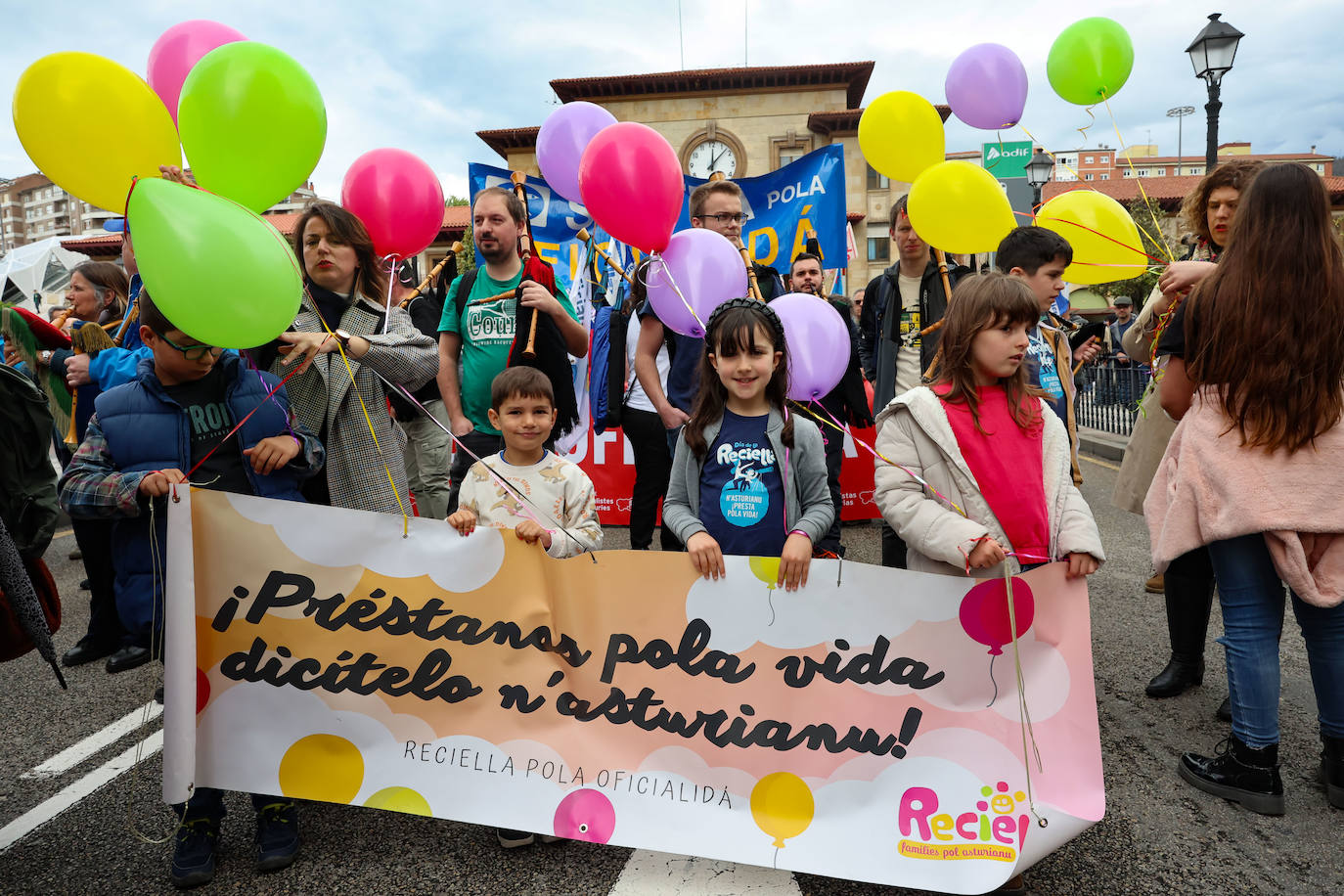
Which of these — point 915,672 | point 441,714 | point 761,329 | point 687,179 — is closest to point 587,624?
point 441,714

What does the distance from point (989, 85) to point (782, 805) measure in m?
3.89

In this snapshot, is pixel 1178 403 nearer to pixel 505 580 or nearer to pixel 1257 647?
pixel 1257 647

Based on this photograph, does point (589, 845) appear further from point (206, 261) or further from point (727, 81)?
point (727, 81)

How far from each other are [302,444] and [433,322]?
2.20 m

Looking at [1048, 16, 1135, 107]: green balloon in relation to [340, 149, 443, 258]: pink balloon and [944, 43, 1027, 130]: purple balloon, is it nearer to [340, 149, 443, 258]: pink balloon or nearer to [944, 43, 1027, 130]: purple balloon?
[944, 43, 1027, 130]: purple balloon

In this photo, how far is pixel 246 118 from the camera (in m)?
2.37

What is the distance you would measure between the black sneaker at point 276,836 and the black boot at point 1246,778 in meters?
2.71

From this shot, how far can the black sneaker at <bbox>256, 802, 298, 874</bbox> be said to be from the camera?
217cm

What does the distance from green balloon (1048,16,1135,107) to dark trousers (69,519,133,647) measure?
553cm

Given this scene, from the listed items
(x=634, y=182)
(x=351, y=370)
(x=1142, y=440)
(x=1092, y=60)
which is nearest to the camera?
(x=351, y=370)

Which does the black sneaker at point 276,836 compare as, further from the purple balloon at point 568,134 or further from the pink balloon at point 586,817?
the purple balloon at point 568,134

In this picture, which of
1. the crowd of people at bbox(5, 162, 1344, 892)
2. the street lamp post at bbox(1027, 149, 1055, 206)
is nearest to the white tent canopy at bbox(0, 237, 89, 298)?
the crowd of people at bbox(5, 162, 1344, 892)

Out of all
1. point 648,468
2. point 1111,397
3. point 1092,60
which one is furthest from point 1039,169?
point 648,468

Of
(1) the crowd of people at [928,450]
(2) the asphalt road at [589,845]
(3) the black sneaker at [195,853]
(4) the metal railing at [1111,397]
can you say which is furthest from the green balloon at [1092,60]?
(4) the metal railing at [1111,397]
